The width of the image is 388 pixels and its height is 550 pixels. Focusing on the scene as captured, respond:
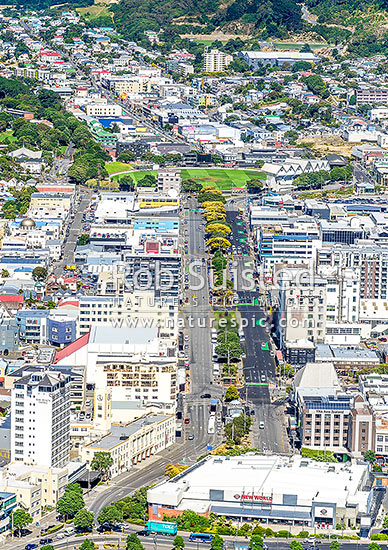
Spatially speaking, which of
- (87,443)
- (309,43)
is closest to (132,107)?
(309,43)

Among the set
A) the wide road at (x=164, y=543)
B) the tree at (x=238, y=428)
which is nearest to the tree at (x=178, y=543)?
the wide road at (x=164, y=543)

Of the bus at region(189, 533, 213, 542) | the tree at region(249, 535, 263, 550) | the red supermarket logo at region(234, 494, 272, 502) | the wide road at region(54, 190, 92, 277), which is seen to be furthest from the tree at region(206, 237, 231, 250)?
the tree at region(249, 535, 263, 550)

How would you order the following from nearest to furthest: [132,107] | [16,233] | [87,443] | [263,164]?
[87,443]
[16,233]
[263,164]
[132,107]

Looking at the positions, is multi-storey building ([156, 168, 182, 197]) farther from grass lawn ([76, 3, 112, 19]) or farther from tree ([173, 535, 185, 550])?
grass lawn ([76, 3, 112, 19])

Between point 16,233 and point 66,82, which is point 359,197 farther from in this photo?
point 66,82

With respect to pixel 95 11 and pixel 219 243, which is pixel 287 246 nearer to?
pixel 219 243

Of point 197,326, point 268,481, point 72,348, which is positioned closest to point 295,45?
point 197,326

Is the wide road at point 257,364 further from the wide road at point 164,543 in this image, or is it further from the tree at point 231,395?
the wide road at point 164,543
